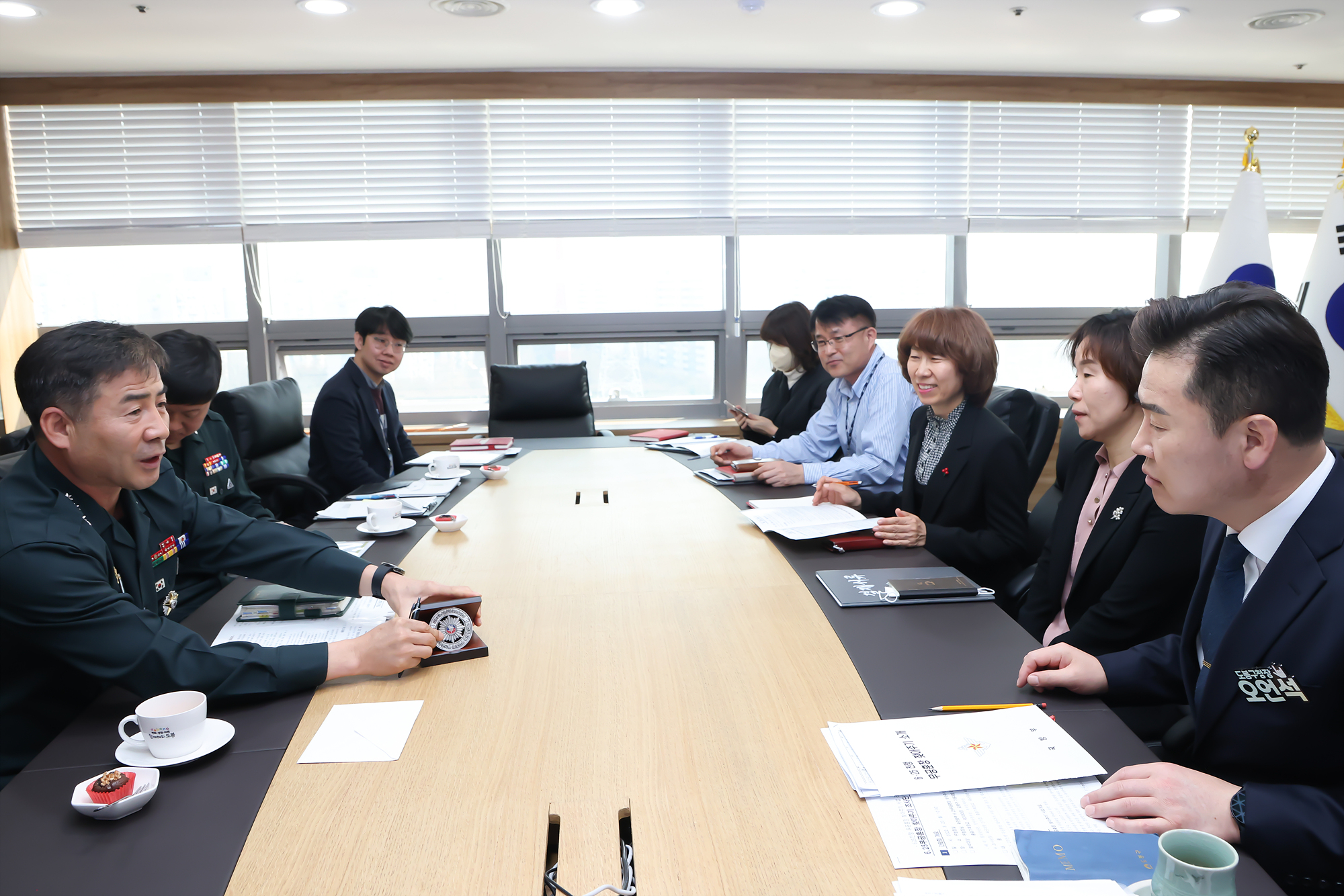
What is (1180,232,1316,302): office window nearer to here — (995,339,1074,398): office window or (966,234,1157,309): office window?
(966,234,1157,309): office window

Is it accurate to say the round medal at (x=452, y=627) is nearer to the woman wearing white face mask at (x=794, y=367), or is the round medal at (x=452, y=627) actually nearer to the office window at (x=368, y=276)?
the woman wearing white face mask at (x=794, y=367)

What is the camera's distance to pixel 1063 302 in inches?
219

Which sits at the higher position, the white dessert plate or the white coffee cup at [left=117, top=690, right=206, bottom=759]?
the white coffee cup at [left=117, top=690, right=206, bottom=759]

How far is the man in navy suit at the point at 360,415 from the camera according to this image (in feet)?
11.7

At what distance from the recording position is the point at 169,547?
1.71 m

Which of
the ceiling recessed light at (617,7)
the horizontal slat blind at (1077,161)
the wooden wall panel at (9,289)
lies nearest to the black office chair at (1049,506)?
Result: the ceiling recessed light at (617,7)

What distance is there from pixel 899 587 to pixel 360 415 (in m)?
2.78

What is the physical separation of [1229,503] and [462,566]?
5.30 ft

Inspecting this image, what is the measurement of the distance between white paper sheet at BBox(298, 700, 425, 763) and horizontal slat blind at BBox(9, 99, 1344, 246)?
4.19m

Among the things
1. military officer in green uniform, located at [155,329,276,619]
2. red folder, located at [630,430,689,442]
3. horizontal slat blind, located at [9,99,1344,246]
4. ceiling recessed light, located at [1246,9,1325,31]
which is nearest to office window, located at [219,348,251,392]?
horizontal slat blind, located at [9,99,1344,246]

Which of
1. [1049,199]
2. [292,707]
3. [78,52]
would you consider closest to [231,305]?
[78,52]

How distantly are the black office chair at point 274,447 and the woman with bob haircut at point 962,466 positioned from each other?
233cm

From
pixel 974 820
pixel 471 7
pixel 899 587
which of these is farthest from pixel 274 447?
pixel 974 820

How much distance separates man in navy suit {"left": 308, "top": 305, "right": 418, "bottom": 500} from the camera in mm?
3561
